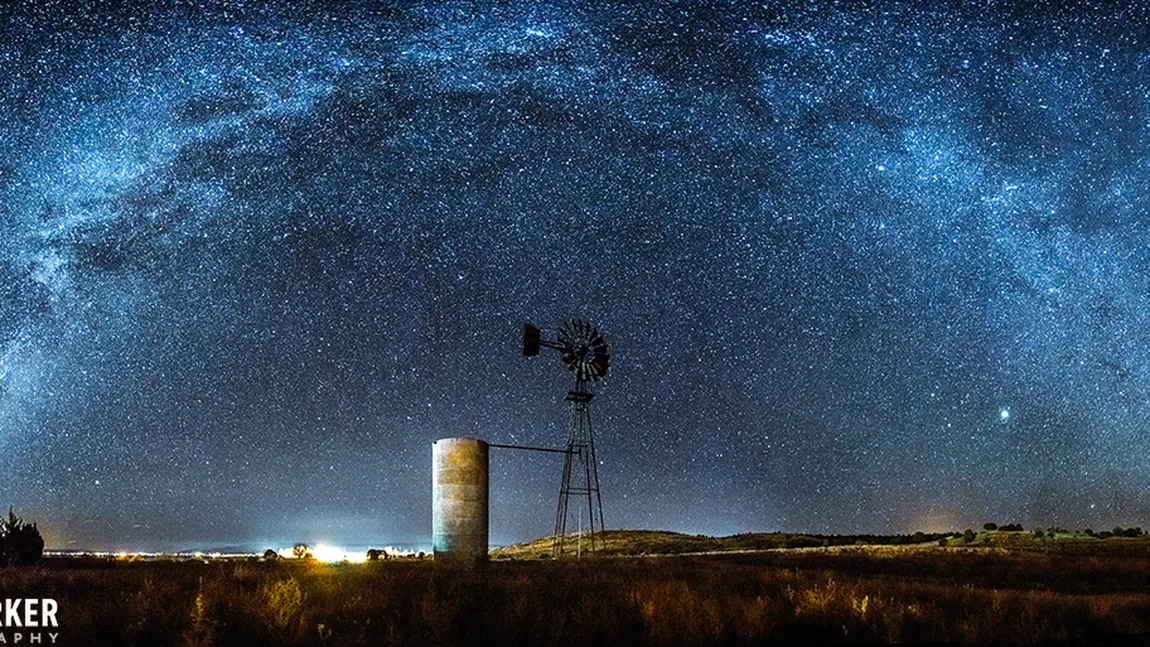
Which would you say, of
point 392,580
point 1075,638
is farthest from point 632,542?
point 1075,638

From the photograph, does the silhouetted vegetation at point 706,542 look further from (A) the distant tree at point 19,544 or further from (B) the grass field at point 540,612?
(B) the grass field at point 540,612

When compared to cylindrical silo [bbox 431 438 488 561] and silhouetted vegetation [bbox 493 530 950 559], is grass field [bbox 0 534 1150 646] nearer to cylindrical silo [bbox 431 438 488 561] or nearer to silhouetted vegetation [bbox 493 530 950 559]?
cylindrical silo [bbox 431 438 488 561]

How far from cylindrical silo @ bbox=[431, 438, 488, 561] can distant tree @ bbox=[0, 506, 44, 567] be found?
32.2ft

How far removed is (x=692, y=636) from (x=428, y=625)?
280cm

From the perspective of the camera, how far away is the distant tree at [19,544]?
19.8 m

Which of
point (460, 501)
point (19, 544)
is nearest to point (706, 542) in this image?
point (460, 501)

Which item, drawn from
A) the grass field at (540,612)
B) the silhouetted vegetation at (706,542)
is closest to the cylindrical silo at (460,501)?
the grass field at (540,612)

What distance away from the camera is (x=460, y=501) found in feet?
74.7

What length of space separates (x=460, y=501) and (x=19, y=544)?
10.8 metres

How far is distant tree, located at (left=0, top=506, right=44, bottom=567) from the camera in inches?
781

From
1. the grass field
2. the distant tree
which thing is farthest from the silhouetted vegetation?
the grass field

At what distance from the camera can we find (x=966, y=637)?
350 inches

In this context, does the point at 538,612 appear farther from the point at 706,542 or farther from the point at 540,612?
the point at 706,542

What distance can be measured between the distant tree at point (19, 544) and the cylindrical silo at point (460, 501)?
32.2 feet
